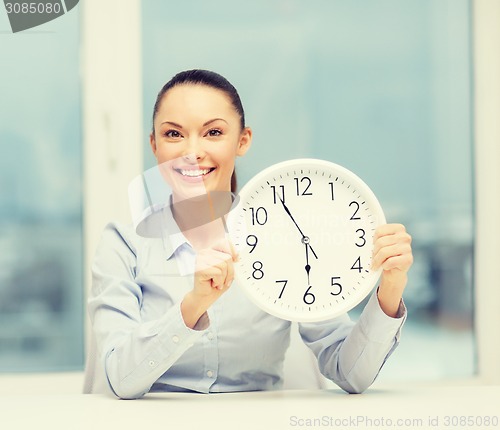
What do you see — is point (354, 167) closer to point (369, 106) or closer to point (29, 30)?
point (369, 106)

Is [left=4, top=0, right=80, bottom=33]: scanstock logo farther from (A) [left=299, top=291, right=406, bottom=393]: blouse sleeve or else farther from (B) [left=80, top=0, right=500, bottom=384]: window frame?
(A) [left=299, top=291, right=406, bottom=393]: blouse sleeve

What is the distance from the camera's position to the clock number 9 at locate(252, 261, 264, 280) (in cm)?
106

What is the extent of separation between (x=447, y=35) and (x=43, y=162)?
1.35m

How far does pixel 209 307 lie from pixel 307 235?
24cm

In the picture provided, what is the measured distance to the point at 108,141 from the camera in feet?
7.25

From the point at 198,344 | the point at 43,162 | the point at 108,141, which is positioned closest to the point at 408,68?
the point at 108,141

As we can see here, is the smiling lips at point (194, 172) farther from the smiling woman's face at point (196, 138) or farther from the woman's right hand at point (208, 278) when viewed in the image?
the woman's right hand at point (208, 278)

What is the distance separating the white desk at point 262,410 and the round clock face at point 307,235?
5.3 inches

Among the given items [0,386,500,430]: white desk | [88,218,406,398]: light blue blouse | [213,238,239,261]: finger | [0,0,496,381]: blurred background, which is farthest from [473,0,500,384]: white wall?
[213,238,239,261]: finger

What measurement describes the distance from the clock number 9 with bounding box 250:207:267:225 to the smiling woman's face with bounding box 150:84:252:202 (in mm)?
221

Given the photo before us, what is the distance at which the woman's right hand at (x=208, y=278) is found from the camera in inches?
39.4

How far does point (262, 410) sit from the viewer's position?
952 millimetres

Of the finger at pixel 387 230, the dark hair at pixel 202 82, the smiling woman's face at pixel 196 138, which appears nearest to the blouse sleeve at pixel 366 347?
the finger at pixel 387 230

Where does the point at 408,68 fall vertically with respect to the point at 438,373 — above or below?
above
